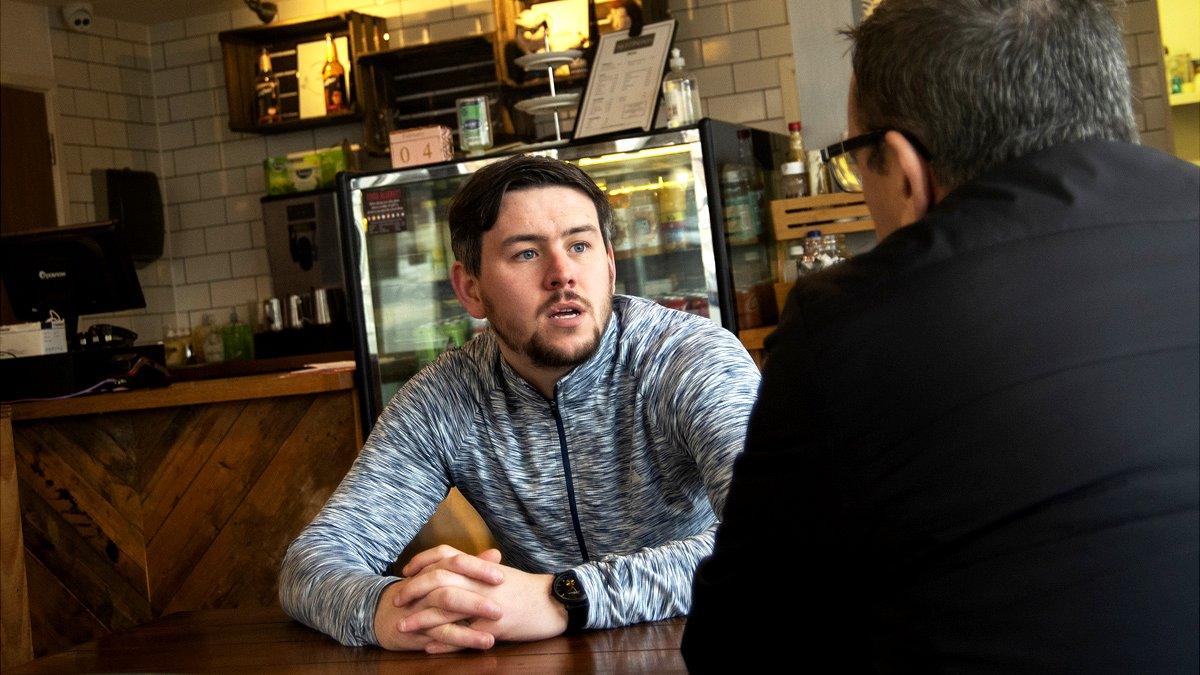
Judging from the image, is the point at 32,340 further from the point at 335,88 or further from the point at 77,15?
the point at 77,15

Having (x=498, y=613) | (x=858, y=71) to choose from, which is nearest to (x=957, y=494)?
(x=858, y=71)

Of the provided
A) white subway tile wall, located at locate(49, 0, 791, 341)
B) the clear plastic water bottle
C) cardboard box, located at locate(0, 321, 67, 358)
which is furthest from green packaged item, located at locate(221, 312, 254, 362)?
the clear plastic water bottle

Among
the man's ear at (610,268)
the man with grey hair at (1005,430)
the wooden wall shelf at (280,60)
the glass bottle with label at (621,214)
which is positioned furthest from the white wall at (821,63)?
the man with grey hair at (1005,430)

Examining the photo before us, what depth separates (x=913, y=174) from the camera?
3.42 ft

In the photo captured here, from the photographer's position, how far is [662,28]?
4066mm

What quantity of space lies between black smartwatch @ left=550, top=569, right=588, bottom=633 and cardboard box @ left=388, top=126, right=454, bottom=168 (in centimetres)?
264

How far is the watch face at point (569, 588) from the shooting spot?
1.47 m

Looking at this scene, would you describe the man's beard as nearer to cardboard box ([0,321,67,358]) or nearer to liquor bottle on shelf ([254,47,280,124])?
cardboard box ([0,321,67,358])

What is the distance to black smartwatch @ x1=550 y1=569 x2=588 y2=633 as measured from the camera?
147 centimetres

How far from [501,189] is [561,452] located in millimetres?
453

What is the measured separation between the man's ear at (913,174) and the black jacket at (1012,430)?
124mm

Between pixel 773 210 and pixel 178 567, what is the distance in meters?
2.16

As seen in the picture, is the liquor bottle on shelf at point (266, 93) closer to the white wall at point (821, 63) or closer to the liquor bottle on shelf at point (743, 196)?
the liquor bottle on shelf at point (743, 196)

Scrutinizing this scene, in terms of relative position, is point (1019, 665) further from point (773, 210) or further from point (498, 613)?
point (773, 210)
